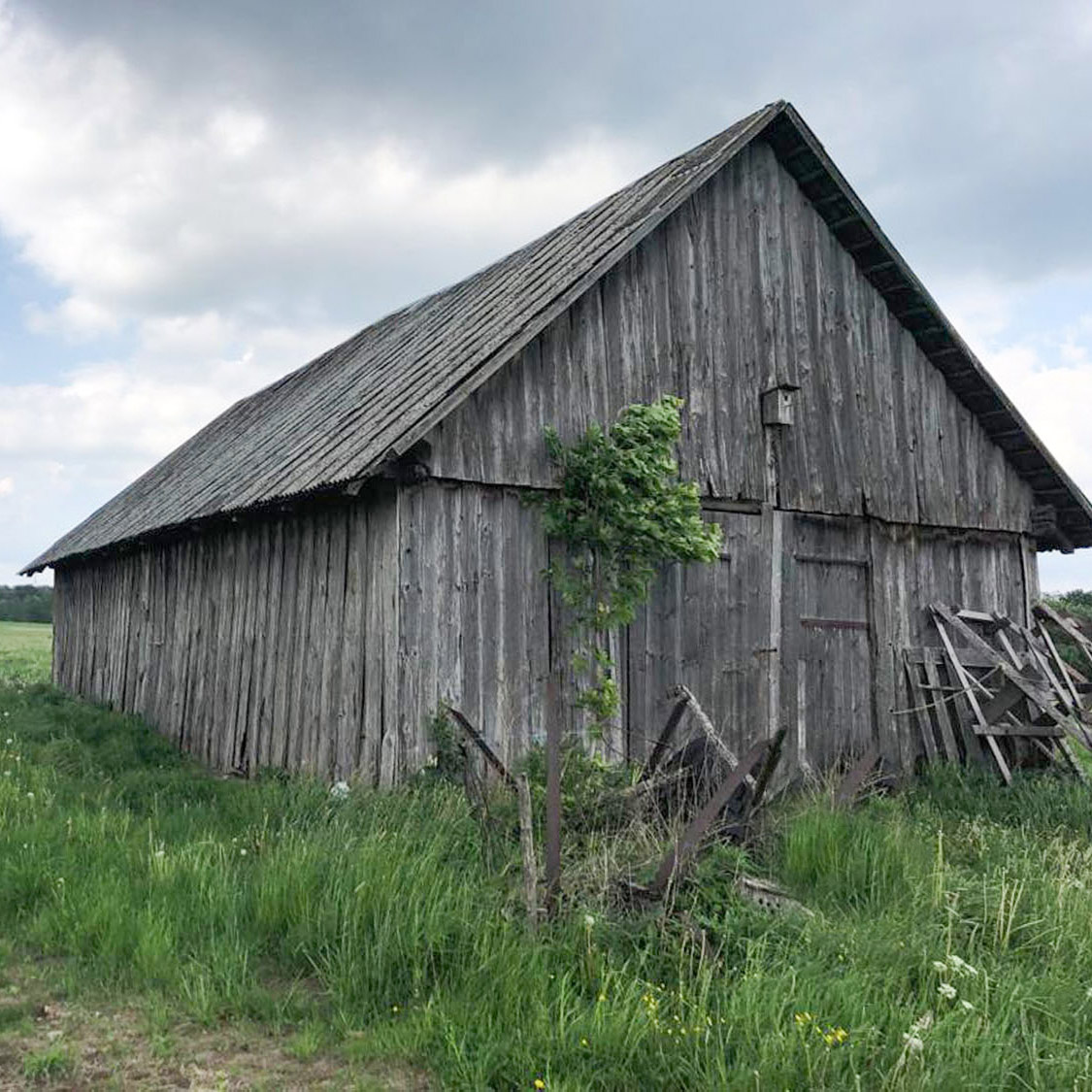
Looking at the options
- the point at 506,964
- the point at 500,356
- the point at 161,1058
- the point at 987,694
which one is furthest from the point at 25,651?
the point at 506,964

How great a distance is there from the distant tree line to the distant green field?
1179 millimetres

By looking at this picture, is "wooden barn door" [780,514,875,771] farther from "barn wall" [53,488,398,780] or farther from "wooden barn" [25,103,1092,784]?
"barn wall" [53,488,398,780]

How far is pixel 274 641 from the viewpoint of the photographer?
1064cm

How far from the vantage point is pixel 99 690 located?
652 inches

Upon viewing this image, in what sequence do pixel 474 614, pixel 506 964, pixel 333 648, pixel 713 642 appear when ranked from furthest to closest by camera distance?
pixel 713 642 → pixel 333 648 → pixel 474 614 → pixel 506 964

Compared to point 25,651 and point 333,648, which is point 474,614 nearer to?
point 333,648

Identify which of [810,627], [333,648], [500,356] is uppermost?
[500,356]

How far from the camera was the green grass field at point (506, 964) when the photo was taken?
423 centimetres

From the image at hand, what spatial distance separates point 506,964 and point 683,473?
20.4 feet

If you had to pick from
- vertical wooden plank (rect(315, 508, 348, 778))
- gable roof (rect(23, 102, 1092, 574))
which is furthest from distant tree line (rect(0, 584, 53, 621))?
vertical wooden plank (rect(315, 508, 348, 778))

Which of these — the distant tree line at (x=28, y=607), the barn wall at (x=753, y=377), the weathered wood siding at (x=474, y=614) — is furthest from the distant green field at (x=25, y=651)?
the barn wall at (x=753, y=377)

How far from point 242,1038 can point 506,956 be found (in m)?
1.15

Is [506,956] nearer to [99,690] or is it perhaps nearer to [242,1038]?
[242,1038]

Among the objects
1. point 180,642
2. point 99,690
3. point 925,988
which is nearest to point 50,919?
point 925,988
